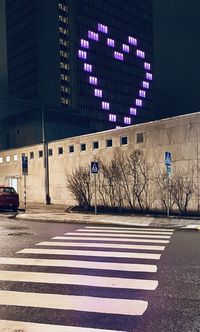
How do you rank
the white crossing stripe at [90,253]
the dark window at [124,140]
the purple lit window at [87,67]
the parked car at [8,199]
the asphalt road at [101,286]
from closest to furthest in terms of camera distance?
1. the asphalt road at [101,286]
2. the white crossing stripe at [90,253]
3. the dark window at [124,140]
4. the parked car at [8,199]
5. the purple lit window at [87,67]

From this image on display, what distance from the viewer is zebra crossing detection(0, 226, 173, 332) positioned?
428cm

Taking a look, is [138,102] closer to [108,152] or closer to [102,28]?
[102,28]

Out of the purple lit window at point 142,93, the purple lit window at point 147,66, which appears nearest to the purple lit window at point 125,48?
the purple lit window at point 147,66

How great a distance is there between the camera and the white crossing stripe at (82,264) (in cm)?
668

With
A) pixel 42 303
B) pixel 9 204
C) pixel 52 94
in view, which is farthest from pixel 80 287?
pixel 52 94

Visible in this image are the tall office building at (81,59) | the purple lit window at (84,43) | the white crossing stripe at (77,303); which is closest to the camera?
the white crossing stripe at (77,303)

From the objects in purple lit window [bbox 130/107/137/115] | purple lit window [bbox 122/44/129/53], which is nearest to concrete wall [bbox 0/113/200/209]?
purple lit window [bbox 130/107/137/115]

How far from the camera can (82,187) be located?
74.1 feet

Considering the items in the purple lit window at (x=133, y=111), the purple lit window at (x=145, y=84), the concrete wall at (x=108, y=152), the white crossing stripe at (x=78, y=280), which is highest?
the purple lit window at (x=145, y=84)

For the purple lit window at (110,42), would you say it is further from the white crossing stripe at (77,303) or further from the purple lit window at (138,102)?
the white crossing stripe at (77,303)

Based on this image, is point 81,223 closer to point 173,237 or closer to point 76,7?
point 173,237

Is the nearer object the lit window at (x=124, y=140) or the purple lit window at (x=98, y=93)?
the lit window at (x=124, y=140)

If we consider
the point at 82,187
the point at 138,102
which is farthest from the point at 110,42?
the point at 82,187

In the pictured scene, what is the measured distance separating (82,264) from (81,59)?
104 m
